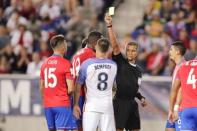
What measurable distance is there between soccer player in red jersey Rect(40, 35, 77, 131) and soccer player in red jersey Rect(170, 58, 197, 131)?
210 cm

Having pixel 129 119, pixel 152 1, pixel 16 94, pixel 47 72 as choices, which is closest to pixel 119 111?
pixel 129 119

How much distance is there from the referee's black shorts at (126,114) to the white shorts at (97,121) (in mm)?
834

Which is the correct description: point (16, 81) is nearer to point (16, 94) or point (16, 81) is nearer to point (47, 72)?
point (16, 94)

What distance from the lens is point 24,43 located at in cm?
2470

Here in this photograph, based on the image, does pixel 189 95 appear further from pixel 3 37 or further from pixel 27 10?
pixel 27 10

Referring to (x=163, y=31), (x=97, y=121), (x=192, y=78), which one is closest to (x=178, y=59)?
(x=192, y=78)

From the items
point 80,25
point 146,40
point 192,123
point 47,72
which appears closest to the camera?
point 192,123

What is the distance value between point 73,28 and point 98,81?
9.62 metres

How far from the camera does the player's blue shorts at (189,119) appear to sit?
14.8 metres

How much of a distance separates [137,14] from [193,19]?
2.26m

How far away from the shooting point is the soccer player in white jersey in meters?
15.6

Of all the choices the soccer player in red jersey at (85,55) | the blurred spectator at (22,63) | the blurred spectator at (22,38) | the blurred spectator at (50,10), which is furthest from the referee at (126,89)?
the blurred spectator at (50,10)

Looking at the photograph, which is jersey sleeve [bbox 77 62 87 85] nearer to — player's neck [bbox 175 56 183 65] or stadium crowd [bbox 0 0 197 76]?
player's neck [bbox 175 56 183 65]

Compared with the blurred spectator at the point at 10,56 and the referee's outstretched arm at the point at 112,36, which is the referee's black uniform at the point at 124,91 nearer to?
the referee's outstretched arm at the point at 112,36
